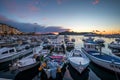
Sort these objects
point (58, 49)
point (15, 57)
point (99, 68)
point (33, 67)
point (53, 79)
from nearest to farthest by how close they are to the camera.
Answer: point (53, 79) < point (33, 67) < point (99, 68) < point (15, 57) < point (58, 49)

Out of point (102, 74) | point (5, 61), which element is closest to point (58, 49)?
point (5, 61)

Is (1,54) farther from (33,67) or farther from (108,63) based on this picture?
(108,63)

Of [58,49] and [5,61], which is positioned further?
[58,49]

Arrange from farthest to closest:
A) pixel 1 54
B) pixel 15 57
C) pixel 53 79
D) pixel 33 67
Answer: pixel 15 57 → pixel 1 54 → pixel 33 67 → pixel 53 79

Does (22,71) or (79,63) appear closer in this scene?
(79,63)

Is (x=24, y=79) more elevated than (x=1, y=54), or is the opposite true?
(x=1, y=54)

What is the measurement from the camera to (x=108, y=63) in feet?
48.3

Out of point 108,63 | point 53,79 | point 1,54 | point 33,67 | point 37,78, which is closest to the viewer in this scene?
point 53,79

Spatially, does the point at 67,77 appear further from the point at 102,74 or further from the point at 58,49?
the point at 58,49

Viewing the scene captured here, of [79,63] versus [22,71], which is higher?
[79,63]

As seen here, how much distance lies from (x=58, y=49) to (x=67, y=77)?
21.7 meters

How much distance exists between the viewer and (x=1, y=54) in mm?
19141

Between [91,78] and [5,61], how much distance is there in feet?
50.9

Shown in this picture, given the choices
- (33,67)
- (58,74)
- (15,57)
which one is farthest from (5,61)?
(58,74)
